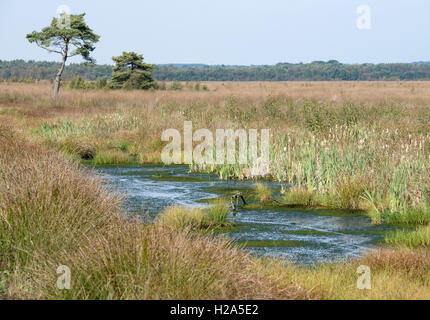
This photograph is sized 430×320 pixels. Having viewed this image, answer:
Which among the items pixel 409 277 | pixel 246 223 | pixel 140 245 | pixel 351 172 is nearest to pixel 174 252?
pixel 140 245

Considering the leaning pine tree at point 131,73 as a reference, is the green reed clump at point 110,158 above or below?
below

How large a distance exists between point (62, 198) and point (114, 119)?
15.0 meters

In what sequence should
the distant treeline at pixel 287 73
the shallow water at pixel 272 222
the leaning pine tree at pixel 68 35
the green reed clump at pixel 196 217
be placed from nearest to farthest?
the shallow water at pixel 272 222, the green reed clump at pixel 196 217, the leaning pine tree at pixel 68 35, the distant treeline at pixel 287 73

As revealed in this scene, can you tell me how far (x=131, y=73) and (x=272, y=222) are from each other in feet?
125

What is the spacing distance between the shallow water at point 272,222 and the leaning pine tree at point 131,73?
31590 millimetres

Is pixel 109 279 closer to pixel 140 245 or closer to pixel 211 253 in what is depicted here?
pixel 140 245

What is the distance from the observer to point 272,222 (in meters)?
9.73

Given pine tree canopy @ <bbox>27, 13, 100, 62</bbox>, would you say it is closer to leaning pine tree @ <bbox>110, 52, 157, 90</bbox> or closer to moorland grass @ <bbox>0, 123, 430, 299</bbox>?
leaning pine tree @ <bbox>110, 52, 157, 90</bbox>

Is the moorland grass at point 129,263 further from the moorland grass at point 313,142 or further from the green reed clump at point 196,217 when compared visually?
the moorland grass at point 313,142

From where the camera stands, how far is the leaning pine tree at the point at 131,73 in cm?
4528

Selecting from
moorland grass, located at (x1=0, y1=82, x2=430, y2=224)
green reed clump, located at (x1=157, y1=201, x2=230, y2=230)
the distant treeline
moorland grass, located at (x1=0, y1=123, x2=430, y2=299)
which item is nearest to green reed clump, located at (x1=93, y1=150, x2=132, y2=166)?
moorland grass, located at (x1=0, y1=82, x2=430, y2=224)

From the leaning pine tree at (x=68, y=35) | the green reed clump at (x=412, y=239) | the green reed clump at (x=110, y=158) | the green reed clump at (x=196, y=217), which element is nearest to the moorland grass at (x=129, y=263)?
the green reed clump at (x=412, y=239)

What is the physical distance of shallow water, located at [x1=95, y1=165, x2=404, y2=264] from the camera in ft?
26.1

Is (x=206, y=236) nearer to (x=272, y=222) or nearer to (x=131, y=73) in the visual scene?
(x=272, y=222)
